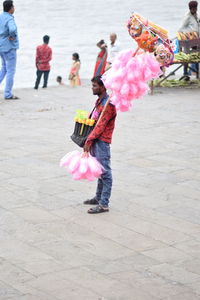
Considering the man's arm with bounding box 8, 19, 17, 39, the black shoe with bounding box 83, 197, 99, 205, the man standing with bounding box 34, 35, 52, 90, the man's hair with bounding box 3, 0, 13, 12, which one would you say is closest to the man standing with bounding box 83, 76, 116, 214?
the black shoe with bounding box 83, 197, 99, 205

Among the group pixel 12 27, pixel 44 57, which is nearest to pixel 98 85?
pixel 12 27

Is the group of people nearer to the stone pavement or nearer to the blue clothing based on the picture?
the blue clothing

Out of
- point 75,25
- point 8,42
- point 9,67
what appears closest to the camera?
point 8,42

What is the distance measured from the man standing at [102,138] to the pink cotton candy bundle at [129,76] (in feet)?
0.69

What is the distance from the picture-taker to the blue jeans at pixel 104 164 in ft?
26.1

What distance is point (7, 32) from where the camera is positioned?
49.3 feet

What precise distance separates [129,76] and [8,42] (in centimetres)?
808

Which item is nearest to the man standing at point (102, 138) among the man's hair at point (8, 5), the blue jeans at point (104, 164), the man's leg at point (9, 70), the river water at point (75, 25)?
the blue jeans at point (104, 164)

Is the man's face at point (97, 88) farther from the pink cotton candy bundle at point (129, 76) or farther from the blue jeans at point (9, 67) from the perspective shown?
the blue jeans at point (9, 67)

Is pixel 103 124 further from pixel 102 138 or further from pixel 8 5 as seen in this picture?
pixel 8 5

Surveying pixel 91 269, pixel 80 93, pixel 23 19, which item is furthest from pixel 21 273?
pixel 23 19

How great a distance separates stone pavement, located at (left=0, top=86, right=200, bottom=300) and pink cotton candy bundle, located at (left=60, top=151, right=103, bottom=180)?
43 cm

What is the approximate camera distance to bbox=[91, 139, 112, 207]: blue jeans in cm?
795

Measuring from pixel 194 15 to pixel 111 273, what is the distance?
11.7 metres
